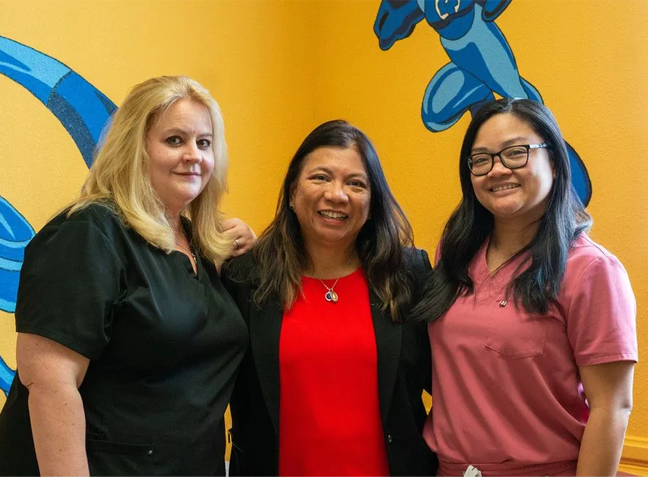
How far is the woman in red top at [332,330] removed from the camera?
6.26 feet

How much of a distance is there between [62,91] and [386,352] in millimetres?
1409

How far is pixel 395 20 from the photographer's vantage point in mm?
3289

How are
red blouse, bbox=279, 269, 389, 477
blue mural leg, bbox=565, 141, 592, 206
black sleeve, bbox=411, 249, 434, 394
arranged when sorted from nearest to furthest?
red blouse, bbox=279, 269, 389, 477
black sleeve, bbox=411, 249, 434, 394
blue mural leg, bbox=565, 141, 592, 206

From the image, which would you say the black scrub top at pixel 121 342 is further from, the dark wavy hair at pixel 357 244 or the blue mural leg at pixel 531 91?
the blue mural leg at pixel 531 91

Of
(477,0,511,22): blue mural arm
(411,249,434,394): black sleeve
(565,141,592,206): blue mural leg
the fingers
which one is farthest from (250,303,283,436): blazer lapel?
(477,0,511,22): blue mural arm

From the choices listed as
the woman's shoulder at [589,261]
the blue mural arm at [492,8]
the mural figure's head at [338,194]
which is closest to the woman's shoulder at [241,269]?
the mural figure's head at [338,194]

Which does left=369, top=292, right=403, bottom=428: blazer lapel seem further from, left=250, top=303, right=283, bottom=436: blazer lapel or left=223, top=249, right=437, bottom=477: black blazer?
left=250, top=303, right=283, bottom=436: blazer lapel

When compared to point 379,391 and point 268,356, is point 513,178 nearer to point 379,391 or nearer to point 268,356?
point 379,391

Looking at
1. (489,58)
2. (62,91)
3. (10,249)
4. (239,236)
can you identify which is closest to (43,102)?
(62,91)

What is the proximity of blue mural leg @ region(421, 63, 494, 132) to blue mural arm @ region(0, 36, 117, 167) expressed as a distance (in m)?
1.36

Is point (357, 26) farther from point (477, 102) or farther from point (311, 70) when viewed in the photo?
point (477, 102)

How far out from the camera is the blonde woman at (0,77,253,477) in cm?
147

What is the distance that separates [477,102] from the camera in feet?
9.68

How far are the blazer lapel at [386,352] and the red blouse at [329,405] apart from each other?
0.02m
